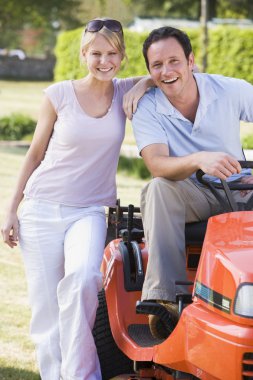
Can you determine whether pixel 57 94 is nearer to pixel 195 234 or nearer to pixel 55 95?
pixel 55 95

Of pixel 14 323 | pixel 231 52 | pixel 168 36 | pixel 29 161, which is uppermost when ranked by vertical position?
pixel 231 52

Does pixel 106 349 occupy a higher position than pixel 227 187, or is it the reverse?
pixel 227 187

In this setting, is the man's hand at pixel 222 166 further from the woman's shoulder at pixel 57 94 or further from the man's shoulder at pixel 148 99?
the woman's shoulder at pixel 57 94

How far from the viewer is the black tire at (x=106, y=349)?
436 cm

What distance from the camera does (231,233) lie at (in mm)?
3459

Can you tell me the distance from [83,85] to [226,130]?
0.73m

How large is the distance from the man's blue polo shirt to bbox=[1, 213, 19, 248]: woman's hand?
2.41ft

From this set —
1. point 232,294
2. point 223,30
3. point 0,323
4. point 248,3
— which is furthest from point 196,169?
point 248,3

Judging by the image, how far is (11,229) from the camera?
438 cm

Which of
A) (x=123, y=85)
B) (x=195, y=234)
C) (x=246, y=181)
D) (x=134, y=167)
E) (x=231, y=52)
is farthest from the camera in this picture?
(x=231, y=52)

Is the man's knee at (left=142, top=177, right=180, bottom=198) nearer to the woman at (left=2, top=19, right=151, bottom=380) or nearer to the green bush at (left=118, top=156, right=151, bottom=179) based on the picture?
the woman at (left=2, top=19, right=151, bottom=380)

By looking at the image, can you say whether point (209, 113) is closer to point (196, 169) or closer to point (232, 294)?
point (196, 169)

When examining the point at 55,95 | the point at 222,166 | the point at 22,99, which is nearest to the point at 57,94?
the point at 55,95

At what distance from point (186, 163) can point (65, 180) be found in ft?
2.64
